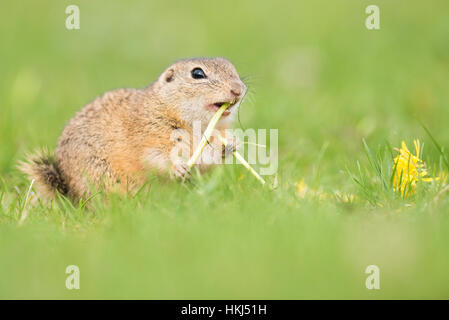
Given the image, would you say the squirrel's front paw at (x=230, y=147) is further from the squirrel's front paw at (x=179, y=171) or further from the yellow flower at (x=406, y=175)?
the yellow flower at (x=406, y=175)

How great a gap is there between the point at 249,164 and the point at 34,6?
8.27 metres

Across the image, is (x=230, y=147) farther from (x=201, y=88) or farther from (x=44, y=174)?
(x=44, y=174)

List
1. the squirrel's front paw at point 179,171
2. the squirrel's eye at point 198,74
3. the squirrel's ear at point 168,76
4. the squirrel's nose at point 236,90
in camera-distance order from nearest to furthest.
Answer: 1. the squirrel's front paw at point 179,171
2. the squirrel's nose at point 236,90
3. the squirrel's eye at point 198,74
4. the squirrel's ear at point 168,76

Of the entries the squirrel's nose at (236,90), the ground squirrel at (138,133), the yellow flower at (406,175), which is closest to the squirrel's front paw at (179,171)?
the ground squirrel at (138,133)

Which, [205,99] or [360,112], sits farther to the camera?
[360,112]

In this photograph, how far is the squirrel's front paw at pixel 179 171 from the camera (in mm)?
4625

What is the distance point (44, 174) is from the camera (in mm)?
4984

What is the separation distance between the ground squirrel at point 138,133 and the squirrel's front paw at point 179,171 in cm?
2

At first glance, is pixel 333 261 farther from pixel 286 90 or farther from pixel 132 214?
pixel 286 90

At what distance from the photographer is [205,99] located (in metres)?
4.89

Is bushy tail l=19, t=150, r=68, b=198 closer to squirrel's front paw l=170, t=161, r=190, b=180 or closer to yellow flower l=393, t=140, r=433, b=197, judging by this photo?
squirrel's front paw l=170, t=161, r=190, b=180

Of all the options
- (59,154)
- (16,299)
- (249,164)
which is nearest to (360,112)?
(249,164)

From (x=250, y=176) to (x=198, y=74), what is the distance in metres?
0.97

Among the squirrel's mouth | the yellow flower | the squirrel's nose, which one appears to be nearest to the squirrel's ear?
the squirrel's mouth
